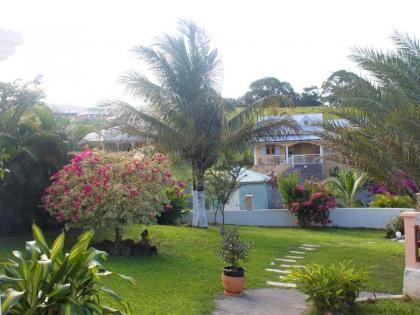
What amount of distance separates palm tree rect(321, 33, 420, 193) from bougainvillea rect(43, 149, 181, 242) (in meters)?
4.09

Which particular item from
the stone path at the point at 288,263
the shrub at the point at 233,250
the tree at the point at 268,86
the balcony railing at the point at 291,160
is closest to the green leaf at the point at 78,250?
the shrub at the point at 233,250

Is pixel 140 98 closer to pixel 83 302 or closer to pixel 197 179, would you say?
pixel 197 179

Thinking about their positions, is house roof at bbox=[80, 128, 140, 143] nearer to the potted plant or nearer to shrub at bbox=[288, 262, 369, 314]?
the potted plant

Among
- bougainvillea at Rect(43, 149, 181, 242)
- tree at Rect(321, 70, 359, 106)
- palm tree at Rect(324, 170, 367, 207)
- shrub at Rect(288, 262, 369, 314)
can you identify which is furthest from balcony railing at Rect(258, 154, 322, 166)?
shrub at Rect(288, 262, 369, 314)

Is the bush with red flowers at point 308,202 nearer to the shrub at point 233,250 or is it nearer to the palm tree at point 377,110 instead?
the palm tree at point 377,110

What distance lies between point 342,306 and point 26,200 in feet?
29.5

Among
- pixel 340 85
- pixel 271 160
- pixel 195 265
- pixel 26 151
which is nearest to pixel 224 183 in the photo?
pixel 195 265

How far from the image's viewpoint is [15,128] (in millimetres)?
12758

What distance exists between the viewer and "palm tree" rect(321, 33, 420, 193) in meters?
9.49

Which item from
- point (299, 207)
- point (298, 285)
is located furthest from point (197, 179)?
point (298, 285)

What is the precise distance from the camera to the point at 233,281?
28.1ft

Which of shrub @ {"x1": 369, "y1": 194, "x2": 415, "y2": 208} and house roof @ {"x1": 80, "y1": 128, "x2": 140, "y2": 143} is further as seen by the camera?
shrub @ {"x1": 369, "y1": 194, "x2": 415, "y2": 208}

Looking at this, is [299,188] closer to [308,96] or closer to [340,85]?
[340,85]

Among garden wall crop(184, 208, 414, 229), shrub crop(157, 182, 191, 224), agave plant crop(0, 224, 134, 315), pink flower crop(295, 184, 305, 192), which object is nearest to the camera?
agave plant crop(0, 224, 134, 315)
